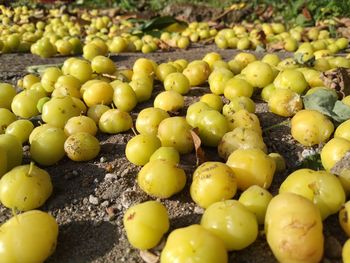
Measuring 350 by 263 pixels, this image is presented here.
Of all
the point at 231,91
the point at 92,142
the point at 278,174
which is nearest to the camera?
→ the point at 278,174

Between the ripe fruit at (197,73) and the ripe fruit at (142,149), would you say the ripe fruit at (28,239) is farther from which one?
the ripe fruit at (197,73)

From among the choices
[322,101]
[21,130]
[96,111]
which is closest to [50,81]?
[96,111]

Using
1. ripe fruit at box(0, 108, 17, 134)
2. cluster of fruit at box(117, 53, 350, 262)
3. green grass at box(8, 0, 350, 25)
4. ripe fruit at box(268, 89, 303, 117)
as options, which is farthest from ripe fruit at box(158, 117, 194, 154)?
green grass at box(8, 0, 350, 25)

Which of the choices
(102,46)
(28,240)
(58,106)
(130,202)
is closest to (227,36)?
(102,46)

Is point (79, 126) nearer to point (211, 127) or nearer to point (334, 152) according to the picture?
point (211, 127)

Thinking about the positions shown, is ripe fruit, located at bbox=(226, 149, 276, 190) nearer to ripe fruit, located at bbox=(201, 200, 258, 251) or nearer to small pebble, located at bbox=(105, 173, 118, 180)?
ripe fruit, located at bbox=(201, 200, 258, 251)

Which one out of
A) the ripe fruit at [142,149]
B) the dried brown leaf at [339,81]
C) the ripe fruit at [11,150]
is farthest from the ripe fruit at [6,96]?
the dried brown leaf at [339,81]

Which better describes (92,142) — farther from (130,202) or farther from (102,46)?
(102,46)
